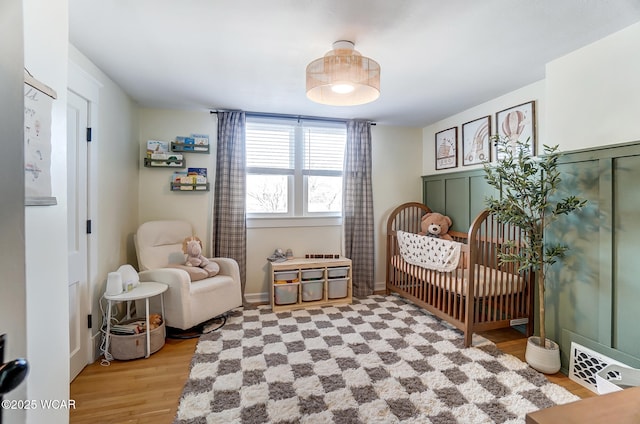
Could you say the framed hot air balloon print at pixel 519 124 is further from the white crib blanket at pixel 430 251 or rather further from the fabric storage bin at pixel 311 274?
the fabric storage bin at pixel 311 274

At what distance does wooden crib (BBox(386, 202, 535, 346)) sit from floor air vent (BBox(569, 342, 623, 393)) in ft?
1.78

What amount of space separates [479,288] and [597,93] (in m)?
1.65

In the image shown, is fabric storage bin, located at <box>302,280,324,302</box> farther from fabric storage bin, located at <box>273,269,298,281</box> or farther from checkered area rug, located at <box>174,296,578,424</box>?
checkered area rug, located at <box>174,296,578,424</box>

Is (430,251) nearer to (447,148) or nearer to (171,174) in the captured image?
(447,148)

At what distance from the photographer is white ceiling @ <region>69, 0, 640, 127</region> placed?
1584 mm

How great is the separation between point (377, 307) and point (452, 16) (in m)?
2.79

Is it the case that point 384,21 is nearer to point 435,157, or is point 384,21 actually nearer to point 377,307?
point 435,157

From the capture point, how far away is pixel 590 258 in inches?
76.8

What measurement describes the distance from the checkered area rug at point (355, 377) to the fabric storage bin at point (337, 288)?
0.61 metres

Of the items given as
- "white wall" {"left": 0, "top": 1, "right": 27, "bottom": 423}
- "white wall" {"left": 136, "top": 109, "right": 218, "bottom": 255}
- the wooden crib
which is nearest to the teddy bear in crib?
the wooden crib

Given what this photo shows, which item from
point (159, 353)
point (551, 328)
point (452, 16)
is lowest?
point (159, 353)

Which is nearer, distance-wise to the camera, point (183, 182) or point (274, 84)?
point (274, 84)

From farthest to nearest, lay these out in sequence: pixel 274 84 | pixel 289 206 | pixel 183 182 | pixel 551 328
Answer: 1. pixel 289 206
2. pixel 183 182
3. pixel 274 84
4. pixel 551 328

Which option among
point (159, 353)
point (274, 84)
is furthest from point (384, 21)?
point (159, 353)
